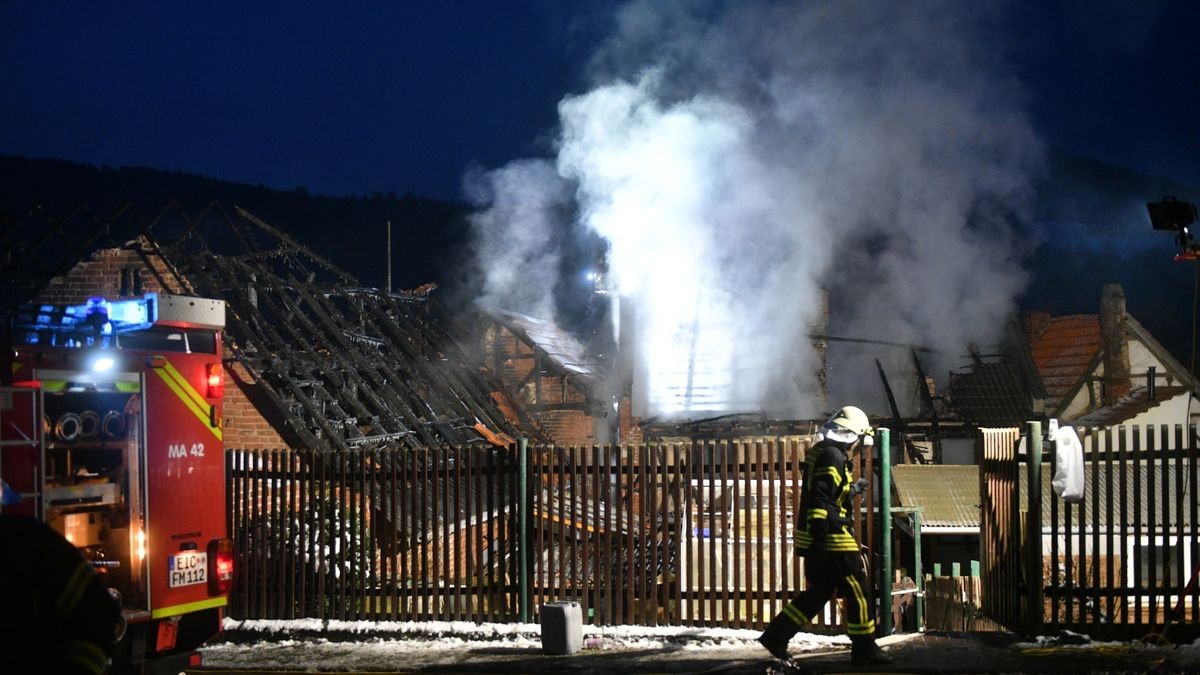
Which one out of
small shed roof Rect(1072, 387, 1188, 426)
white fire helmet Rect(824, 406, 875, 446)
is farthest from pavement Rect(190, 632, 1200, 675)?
small shed roof Rect(1072, 387, 1188, 426)

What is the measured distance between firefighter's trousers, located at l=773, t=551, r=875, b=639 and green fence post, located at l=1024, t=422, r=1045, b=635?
1.61 metres

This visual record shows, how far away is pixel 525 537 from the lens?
947 cm

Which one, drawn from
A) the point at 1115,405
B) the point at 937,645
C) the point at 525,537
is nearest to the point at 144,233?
the point at 525,537

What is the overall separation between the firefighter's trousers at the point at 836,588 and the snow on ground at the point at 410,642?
90cm

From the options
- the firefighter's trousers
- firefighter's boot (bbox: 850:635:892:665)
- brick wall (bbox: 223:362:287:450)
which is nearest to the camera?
the firefighter's trousers

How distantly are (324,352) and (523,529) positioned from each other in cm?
964

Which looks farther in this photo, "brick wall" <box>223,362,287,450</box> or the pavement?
"brick wall" <box>223,362,287,450</box>

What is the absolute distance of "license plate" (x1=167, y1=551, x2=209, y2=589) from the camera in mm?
6633

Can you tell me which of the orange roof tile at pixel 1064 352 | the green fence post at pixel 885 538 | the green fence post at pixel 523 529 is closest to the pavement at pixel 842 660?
the green fence post at pixel 885 538

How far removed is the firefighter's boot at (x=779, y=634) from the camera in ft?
24.3

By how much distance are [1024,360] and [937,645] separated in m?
24.0

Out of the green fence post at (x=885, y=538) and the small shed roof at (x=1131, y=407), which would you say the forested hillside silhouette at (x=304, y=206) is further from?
the green fence post at (x=885, y=538)

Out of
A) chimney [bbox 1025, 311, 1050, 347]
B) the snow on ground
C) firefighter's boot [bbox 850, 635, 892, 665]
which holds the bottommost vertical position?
the snow on ground

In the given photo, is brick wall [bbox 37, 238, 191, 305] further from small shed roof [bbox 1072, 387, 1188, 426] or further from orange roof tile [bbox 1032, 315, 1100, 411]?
orange roof tile [bbox 1032, 315, 1100, 411]
